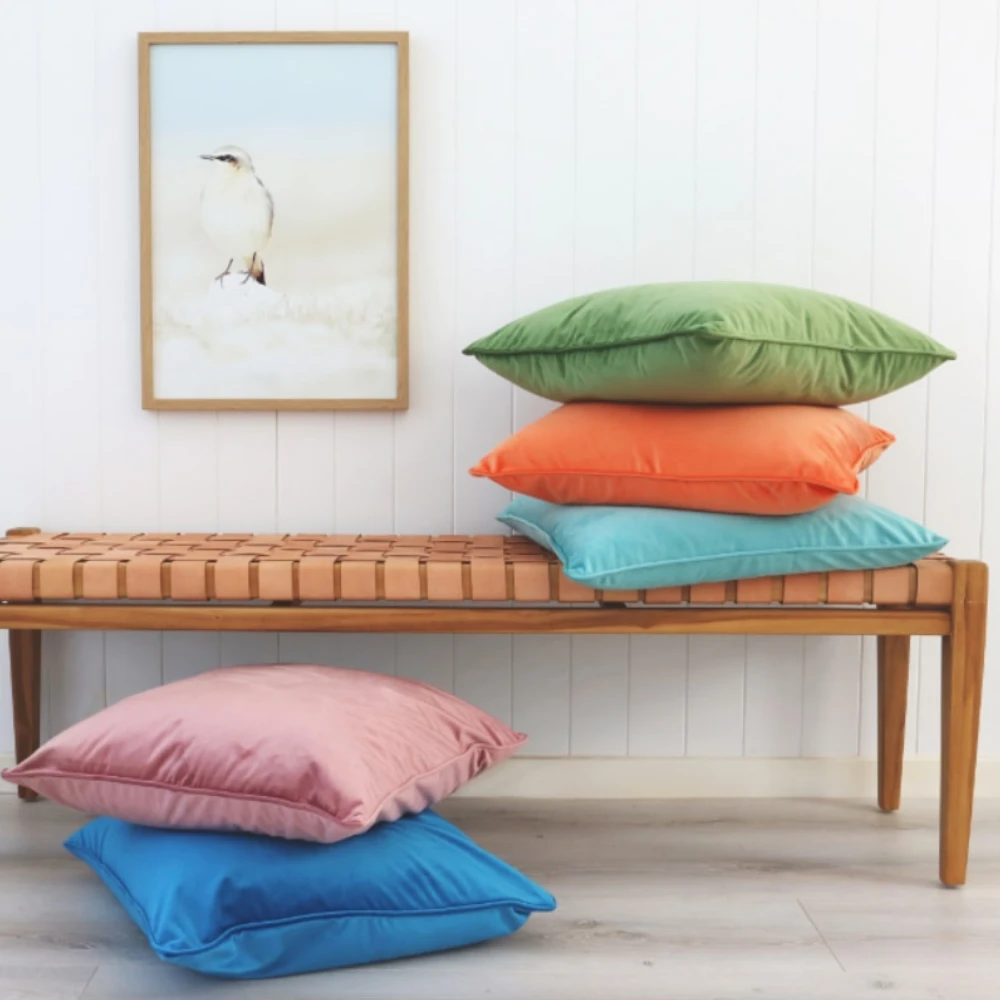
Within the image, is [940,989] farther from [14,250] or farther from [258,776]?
[14,250]

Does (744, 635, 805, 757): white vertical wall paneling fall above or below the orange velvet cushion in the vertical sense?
below

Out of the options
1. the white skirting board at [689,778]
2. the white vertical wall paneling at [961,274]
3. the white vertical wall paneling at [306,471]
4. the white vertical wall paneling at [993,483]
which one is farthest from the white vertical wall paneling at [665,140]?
the white skirting board at [689,778]

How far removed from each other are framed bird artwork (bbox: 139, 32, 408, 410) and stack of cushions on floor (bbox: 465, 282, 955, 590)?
474mm

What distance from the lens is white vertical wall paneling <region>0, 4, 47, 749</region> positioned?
204 cm

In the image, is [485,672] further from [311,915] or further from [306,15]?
[306,15]

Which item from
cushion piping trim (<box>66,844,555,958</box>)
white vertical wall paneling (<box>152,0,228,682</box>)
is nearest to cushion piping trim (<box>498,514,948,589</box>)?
cushion piping trim (<box>66,844,555,958</box>)

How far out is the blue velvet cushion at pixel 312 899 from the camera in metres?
1.31

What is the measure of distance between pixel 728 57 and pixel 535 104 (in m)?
0.36

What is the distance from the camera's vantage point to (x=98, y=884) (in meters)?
1.63

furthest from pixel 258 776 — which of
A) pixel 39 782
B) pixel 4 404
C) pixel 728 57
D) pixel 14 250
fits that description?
pixel 728 57

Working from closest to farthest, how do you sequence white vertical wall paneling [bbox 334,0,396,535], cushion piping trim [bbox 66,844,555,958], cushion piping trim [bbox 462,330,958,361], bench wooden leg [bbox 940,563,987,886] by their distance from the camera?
cushion piping trim [bbox 66,844,555,958]
cushion piping trim [bbox 462,330,958,361]
bench wooden leg [bbox 940,563,987,886]
white vertical wall paneling [bbox 334,0,396,535]

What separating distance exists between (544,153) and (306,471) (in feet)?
2.41

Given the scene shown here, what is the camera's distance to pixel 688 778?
2.08 meters

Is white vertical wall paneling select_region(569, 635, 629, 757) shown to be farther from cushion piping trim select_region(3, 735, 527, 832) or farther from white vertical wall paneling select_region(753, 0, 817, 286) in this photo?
white vertical wall paneling select_region(753, 0, 817, 286)
